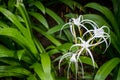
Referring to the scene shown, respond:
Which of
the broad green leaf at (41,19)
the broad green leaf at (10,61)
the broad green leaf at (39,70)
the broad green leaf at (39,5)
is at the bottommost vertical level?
the broad green leaf at (39,70)

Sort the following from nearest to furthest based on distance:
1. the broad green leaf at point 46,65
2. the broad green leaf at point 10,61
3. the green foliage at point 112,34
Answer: the broad green leaf at point 46,65 → the green foliage at point 112,34 → the broad green leaf at point 10,61

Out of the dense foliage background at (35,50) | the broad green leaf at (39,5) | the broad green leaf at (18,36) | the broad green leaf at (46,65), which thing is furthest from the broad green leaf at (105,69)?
the broad green leaf at (39,5)

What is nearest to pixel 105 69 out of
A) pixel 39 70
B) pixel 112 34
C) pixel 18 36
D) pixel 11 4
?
pixel 112 34

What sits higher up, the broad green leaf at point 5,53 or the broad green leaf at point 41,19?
the broad green leaf at point 41,19

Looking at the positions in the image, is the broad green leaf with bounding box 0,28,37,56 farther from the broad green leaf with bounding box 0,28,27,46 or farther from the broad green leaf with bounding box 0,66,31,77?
the broad green leaf with bounding box 0,66,31,77

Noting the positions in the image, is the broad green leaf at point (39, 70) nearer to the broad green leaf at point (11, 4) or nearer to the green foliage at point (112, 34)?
the green foliage at point (112, 34)

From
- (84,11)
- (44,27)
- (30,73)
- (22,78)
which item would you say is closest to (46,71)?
(30,73)

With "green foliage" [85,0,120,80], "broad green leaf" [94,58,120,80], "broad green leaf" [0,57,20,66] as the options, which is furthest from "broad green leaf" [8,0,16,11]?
"broad green leaf" [94,58,120,80]

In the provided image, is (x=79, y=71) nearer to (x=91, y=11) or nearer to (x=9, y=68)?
(x=9, y=68)

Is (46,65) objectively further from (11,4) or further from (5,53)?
(11,4)
